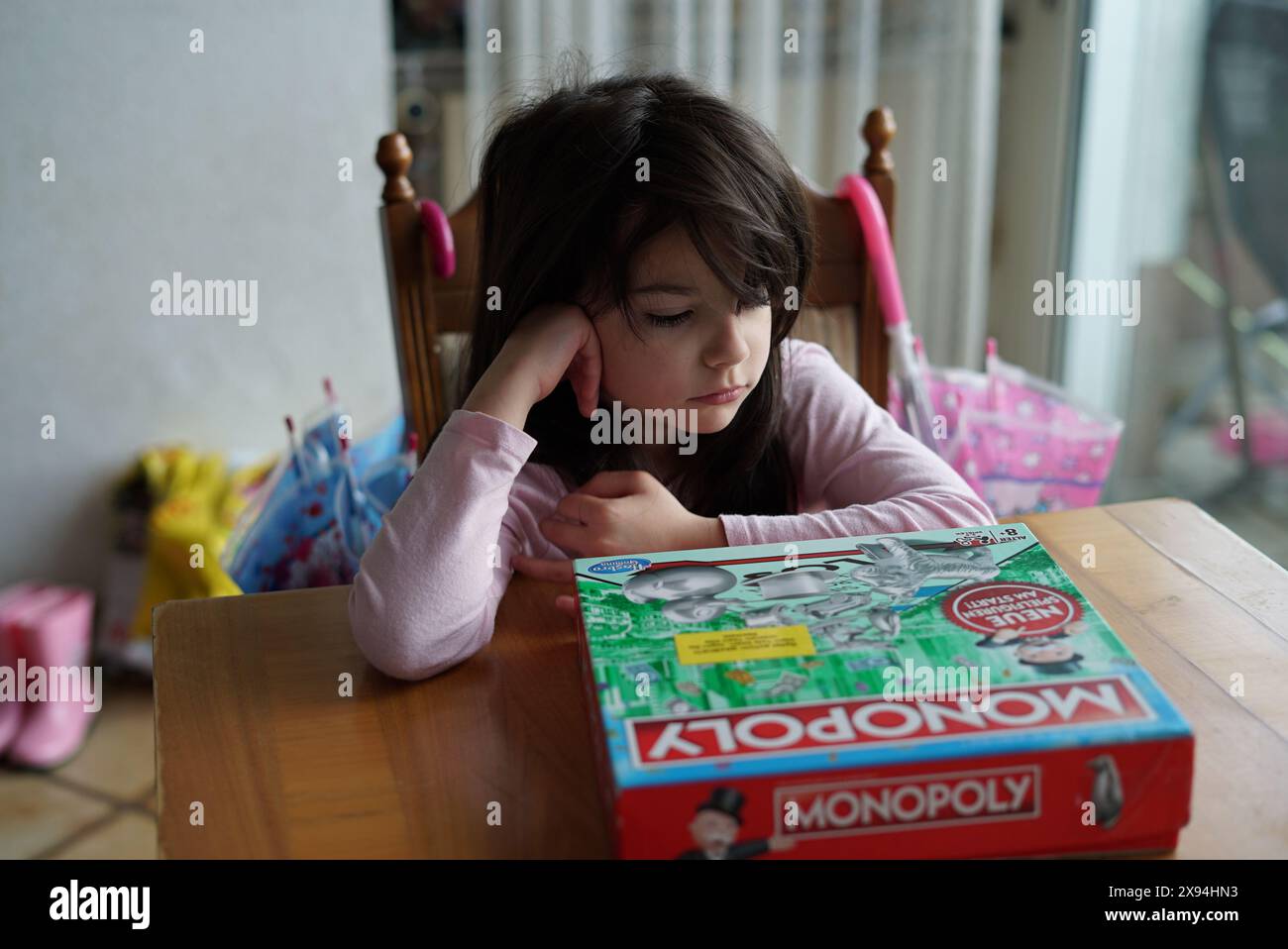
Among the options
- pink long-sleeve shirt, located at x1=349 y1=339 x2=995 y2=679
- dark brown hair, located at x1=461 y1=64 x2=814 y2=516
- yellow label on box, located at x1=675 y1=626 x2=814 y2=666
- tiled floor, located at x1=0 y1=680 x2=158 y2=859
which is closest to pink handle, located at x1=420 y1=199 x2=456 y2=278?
dark brown hair, located at x1=461 y1=64 x2=814 y2=516

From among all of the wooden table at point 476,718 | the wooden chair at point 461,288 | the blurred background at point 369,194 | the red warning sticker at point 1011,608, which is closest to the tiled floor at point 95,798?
the blurred background at point 369,194

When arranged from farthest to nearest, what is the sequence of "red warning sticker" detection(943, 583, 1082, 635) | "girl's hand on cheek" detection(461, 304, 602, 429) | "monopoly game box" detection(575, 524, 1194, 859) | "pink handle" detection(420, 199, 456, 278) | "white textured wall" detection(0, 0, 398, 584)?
"white textured wall" detection(0, 0, 398, 584)
"pink handle" detection(420, 199, 456, 278)
"girl's hand on cheek" detection(461, 304, 602, 429)
"red warning sticker" detection(943, 583, 1082, 635)
"monopoly game box" detection(575, 524, 1194, 859)

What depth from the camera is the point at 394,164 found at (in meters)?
1.34

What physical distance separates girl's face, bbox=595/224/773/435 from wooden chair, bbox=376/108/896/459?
0.37 m

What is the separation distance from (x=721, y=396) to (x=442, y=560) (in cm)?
26

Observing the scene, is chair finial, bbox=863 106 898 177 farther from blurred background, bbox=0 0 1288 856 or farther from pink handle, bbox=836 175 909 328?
blurred background, bbox=0 0 1288 856

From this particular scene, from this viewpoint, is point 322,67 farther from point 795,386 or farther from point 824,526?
point 824,526

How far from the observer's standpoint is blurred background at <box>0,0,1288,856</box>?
206 centimetres

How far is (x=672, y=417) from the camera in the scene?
3.39ft

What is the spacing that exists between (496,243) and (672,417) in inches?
8.2

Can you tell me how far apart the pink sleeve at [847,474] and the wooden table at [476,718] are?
10cm

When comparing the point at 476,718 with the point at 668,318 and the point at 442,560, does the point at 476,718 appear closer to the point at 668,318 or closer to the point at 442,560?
the point at 442,560

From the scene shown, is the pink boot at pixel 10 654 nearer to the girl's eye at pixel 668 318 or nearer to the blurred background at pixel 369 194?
the blurred background at pixel 369 194

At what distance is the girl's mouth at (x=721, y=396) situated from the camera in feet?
3.29
